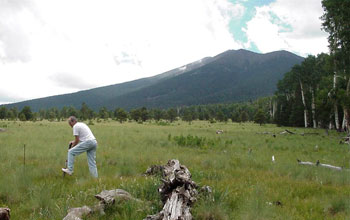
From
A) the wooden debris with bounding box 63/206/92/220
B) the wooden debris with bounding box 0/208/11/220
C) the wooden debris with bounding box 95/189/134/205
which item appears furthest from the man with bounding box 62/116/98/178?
the wooden debris with bounding box 0/208/11/220

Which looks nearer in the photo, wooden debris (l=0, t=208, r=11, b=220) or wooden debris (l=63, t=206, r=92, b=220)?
wooden debris (l=0, t=208, r=11, b=220)

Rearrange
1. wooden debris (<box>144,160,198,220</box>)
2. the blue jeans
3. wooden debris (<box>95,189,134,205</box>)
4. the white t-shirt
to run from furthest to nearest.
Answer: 1. the white t-shirt
2. the blue jeans
3. wooden debris (<box>95,189,134,205</box>)
4. wooden debris (<box>144,160,198,220</box>)

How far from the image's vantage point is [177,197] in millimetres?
4125

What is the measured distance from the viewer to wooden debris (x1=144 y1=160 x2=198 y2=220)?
12.3ft

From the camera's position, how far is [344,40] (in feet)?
67.2

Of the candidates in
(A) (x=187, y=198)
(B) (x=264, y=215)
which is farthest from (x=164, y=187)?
(B) (x=264, y=215)

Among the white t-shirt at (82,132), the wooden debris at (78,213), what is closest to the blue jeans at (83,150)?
the white t-shirt at (82,132)

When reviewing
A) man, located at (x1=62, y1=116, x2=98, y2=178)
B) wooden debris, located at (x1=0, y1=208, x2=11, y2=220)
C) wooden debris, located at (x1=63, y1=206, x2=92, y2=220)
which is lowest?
wooden debris, located at (x1=63, y1=206, x2=92, y2=220)

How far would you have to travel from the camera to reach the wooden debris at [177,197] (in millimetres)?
3764

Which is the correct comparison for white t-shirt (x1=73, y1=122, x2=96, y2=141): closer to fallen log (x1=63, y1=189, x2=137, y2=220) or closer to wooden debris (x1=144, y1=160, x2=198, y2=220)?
fallen log (x1=63, y1=189, x2=137, y2=220)

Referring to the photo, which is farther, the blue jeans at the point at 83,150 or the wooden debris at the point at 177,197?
the blue jeans at the point at 83,150

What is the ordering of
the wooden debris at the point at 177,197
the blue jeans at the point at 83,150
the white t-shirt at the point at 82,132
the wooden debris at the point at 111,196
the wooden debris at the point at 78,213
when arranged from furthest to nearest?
1. the white t-shirt at the point at 82,132
2. the blue jeans at the point at 83,150
3. the wooden debris at the point at 111,196
4. the wooden debris at the point at 78,213
5. the wooden debris at the point at 177,197

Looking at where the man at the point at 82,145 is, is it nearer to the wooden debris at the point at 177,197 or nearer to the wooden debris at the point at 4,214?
the wooden debris at the point at 177,197

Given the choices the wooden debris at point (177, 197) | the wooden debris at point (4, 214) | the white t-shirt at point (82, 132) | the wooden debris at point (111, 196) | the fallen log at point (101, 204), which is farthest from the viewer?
the white t-shirt at point (82, 132)
